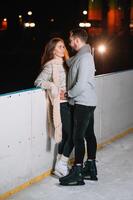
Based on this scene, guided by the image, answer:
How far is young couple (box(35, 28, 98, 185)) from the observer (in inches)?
169

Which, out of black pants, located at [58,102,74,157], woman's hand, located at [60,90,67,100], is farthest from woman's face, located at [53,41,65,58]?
black pants, located at [58,102,74,157]

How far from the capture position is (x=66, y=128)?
15.2ft

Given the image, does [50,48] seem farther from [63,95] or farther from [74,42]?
[63,95]

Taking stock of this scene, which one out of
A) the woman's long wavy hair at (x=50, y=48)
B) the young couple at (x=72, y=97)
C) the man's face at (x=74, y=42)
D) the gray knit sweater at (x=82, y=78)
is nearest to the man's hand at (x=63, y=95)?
the young couple at (x=72, y=97)

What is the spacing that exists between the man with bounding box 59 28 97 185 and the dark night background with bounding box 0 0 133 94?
16231mm

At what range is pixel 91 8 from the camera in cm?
3391

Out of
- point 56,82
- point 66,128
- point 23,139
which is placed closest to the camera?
point 23,139

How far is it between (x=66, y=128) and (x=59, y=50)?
84 centimetres

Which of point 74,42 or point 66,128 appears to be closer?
point 74,42

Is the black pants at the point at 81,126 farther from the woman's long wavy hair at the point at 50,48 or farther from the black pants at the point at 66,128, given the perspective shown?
the woman's long wavy hair at the point at 50,48

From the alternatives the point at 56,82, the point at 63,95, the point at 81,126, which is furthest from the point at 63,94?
the point at 81,126

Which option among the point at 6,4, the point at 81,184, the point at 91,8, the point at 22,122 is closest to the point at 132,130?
the point at 81,184

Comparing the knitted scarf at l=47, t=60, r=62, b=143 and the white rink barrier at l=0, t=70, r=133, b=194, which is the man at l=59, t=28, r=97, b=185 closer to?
the knitted scarf at l=47, t=60, r=62, b=143

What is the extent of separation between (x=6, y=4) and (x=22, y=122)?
114ft
